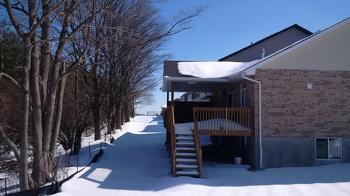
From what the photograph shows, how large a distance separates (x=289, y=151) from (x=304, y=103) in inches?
73.6

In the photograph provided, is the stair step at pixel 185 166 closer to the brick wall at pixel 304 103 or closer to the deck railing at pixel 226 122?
the deck railing at pixel 226 122

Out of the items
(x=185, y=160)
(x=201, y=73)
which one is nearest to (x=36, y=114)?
(x=185, y=160)

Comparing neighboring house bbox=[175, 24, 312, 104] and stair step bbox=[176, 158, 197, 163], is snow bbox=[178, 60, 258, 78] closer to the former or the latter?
stair step bbox=[176, 158, 197, 163]

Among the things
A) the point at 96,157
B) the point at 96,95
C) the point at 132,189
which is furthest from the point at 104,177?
the point at 96,95

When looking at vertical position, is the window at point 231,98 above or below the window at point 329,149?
above

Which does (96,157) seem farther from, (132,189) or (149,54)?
(149,54)

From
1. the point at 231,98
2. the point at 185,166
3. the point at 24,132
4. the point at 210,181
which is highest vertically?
the point at 231,98

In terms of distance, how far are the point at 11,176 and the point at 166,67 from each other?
28.9 ft

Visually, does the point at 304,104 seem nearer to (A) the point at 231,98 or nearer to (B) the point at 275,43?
(A) the point at 231,98

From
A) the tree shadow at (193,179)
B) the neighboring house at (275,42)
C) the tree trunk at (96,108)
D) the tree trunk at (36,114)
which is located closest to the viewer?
the tree shadow at (193,179)

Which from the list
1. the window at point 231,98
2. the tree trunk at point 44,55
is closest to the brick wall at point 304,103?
the window at point 231,98

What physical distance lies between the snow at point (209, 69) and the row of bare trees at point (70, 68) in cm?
212

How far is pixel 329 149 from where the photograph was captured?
17266 millimetres

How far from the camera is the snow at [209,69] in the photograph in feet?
65.5
